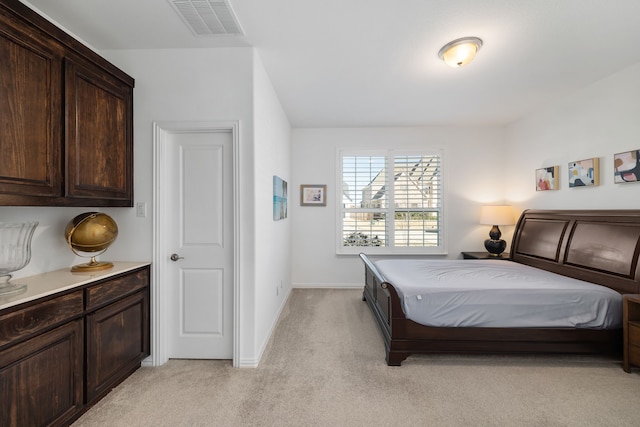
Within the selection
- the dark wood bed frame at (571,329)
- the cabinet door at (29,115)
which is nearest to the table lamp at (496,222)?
the dark wood bed frame at (571,329)

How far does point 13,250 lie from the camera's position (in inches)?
62.1

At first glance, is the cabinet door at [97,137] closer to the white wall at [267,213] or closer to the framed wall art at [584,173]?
the white wall at [267,213]

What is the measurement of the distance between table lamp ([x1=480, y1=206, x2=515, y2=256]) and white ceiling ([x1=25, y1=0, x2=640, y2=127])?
1575 millimetres

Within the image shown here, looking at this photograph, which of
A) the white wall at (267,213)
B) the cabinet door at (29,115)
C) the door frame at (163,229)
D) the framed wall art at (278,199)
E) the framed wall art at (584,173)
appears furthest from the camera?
the framed wall art at (278,199)

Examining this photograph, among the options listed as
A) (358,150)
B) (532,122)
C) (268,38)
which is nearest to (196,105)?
(268,38)

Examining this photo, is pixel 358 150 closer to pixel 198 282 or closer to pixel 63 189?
pixel 198 282

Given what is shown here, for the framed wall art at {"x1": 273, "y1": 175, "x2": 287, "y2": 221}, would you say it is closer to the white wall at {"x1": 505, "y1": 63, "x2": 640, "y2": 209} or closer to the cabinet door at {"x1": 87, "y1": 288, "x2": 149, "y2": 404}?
the cabinet door at {"x1": 87, "y1": 288, "x2": 149, "y2": 404}

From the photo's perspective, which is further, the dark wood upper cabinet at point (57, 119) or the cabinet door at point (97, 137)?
the cabinet door at point (97, 137)

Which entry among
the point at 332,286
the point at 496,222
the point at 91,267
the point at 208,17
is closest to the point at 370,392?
the point at 91,267

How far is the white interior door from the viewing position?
2443 millimetres

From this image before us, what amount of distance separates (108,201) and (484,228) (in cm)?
500

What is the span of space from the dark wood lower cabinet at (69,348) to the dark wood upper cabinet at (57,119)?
0.62 metres

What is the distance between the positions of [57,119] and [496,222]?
16.2 feet

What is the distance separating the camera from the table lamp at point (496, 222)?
4.14m
